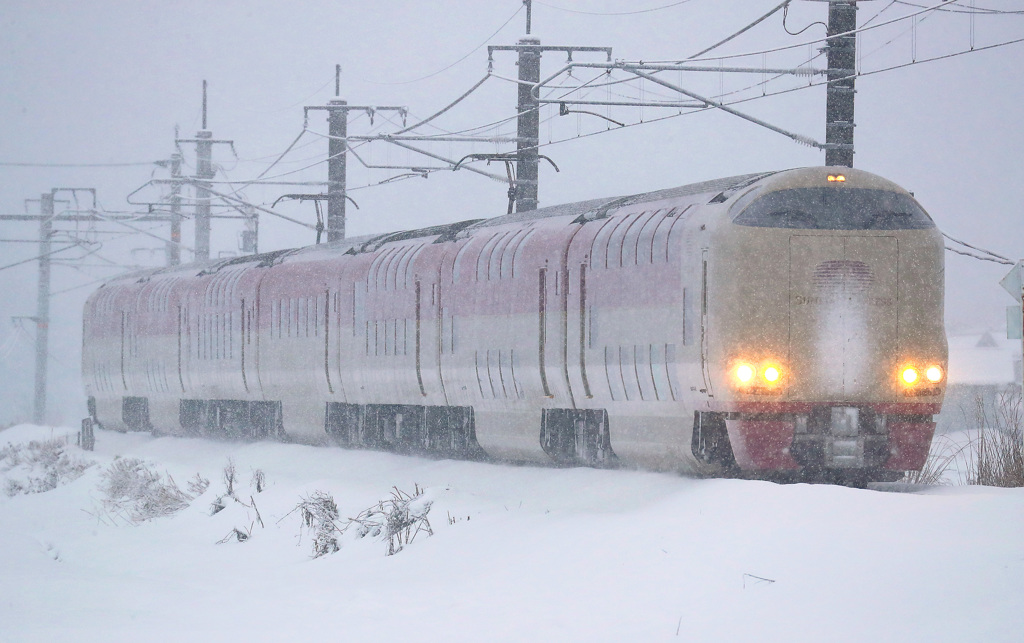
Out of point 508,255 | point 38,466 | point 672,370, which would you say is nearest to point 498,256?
point 508,255

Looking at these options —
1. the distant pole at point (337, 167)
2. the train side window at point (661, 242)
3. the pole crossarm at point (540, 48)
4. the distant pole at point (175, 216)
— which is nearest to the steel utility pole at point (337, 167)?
the distant pole at point (337, 167)

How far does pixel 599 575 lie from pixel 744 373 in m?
3.26

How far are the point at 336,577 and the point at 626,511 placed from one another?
2.82 metres

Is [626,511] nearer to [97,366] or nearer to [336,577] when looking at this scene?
[336,577]

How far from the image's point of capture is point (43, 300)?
51.3 meters

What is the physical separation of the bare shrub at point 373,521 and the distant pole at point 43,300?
34637 millimetres

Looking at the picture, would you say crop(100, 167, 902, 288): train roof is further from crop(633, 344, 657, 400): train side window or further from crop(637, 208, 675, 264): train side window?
crop(633, 344, 657, 400): train side window

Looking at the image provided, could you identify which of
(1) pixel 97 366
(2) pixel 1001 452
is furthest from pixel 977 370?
(2) pixel 1001 452

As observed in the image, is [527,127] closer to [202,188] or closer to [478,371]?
[478,371]

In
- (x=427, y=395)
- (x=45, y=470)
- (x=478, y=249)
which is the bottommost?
(x=45, y=470)

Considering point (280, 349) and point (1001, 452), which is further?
point (280, 349)

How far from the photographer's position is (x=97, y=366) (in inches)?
1387

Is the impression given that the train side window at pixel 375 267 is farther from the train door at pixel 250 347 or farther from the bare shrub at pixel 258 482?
the train door at pixel 250 347

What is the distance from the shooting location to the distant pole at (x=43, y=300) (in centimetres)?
4941
